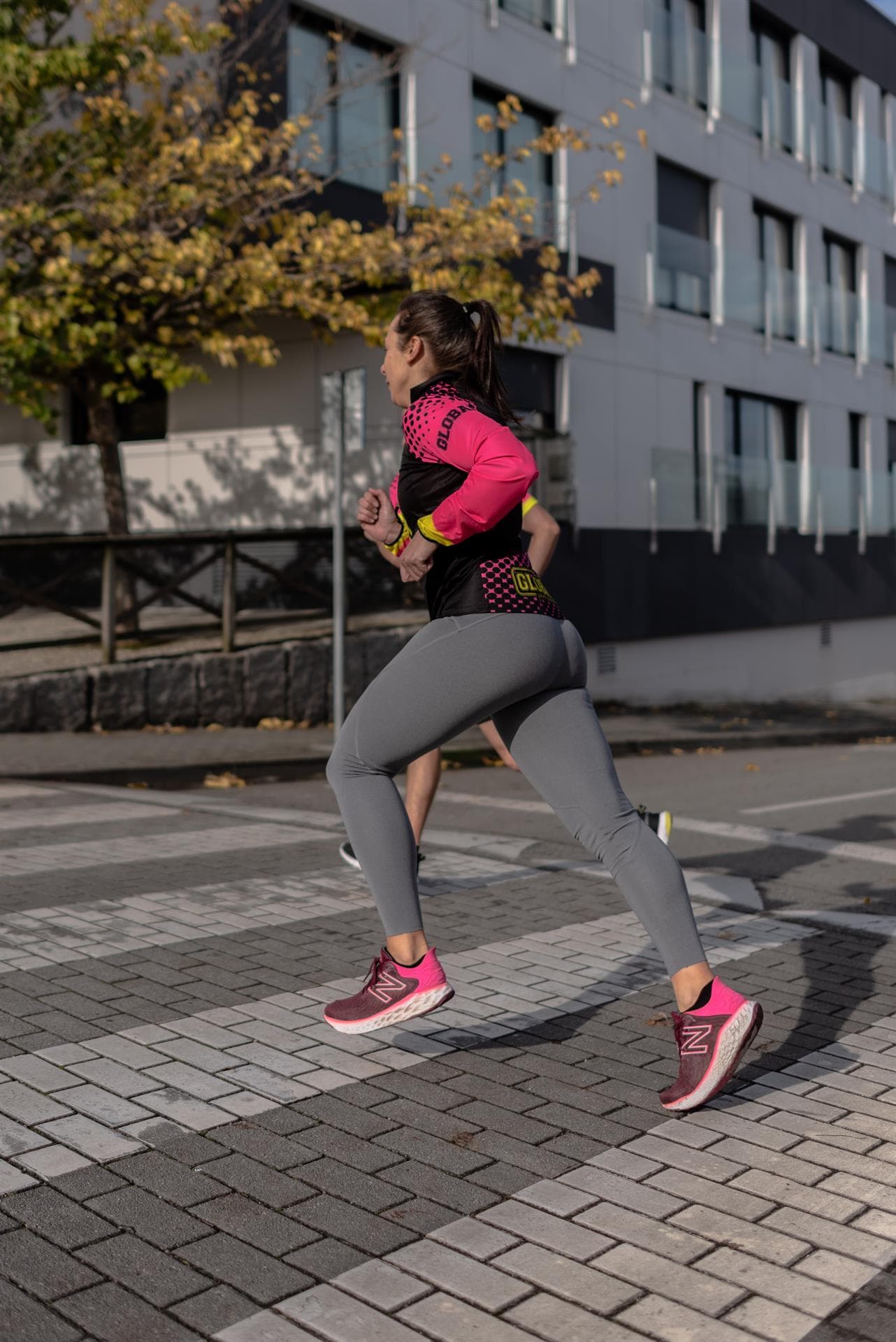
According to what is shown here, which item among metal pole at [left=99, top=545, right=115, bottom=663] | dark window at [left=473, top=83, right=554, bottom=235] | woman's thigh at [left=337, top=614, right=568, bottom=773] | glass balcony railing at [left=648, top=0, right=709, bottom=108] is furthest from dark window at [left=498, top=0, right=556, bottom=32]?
woman's thigh at [left=337, top=614, right=568, bottom=773]

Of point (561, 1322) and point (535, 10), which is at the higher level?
point (535, 10)

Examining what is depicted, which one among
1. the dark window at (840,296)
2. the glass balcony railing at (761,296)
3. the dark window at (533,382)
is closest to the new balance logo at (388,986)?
the dark window at (533,382)

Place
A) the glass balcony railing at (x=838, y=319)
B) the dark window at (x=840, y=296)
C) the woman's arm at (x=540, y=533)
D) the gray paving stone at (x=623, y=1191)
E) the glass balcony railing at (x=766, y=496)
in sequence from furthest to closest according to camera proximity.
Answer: the dark window at (x=840, y=296)
the glass balcony railing at (x=838, y=319)
the glass balcony railing at (x=766, y=496)
the woman's arm at (x=540, y=533)
the gray paving stone at (x=623, y=1191)

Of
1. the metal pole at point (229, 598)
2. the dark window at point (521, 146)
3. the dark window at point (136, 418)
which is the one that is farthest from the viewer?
the dark window at point (136, 418)

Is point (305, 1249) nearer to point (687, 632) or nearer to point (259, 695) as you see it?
point (259, 695)

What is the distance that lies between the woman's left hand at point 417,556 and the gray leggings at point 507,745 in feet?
0.44

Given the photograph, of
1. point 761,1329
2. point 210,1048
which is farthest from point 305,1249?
point 210,1048

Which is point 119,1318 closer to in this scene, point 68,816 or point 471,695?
point 471,695

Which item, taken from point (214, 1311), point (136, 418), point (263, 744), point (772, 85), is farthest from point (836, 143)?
point (214, 1311)

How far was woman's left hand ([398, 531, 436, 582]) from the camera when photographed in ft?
11.5

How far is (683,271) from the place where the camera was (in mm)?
22844

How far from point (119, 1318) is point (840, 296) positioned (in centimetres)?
2743

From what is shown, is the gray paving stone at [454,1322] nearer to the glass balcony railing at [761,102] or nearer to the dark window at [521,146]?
the dark window at [521,146]

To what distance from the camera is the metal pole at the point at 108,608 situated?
13750 millimetres
